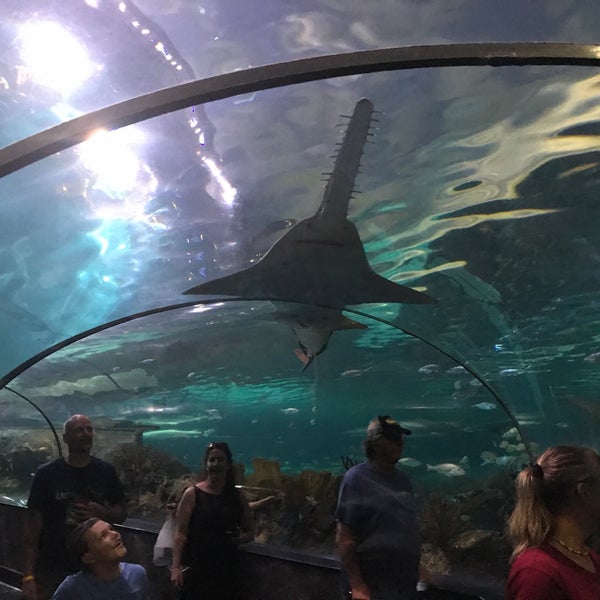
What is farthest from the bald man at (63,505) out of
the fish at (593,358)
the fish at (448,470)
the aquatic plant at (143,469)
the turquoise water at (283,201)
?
the fish at (593,358)

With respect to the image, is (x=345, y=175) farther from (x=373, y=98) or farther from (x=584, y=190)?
(x=584, y=190)

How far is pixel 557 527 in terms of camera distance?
150 cm

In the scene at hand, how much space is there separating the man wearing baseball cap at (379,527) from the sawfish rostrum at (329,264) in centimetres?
175

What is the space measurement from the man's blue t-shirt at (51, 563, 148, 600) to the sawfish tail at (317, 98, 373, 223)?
275 cm

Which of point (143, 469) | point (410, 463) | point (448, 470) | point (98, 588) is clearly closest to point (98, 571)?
point (98, 588)

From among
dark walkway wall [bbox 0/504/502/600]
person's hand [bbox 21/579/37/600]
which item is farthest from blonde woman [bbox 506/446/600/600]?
person's hand [bbox 21/579/37/600]

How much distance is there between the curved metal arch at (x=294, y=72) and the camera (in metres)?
1.66

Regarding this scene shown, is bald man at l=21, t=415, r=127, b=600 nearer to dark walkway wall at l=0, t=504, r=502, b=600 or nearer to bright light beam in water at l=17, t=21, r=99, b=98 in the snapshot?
dark walkway wall at l=0, t=504, r=502, b=600

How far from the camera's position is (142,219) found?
3828 millimetres

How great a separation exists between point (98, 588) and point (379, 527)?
4.95ft

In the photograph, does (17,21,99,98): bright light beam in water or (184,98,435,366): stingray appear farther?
(184,98,435,366): stingray

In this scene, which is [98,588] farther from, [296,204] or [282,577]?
[296,204]

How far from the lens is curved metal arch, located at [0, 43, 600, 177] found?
1663mm

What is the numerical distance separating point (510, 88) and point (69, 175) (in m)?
2.95
